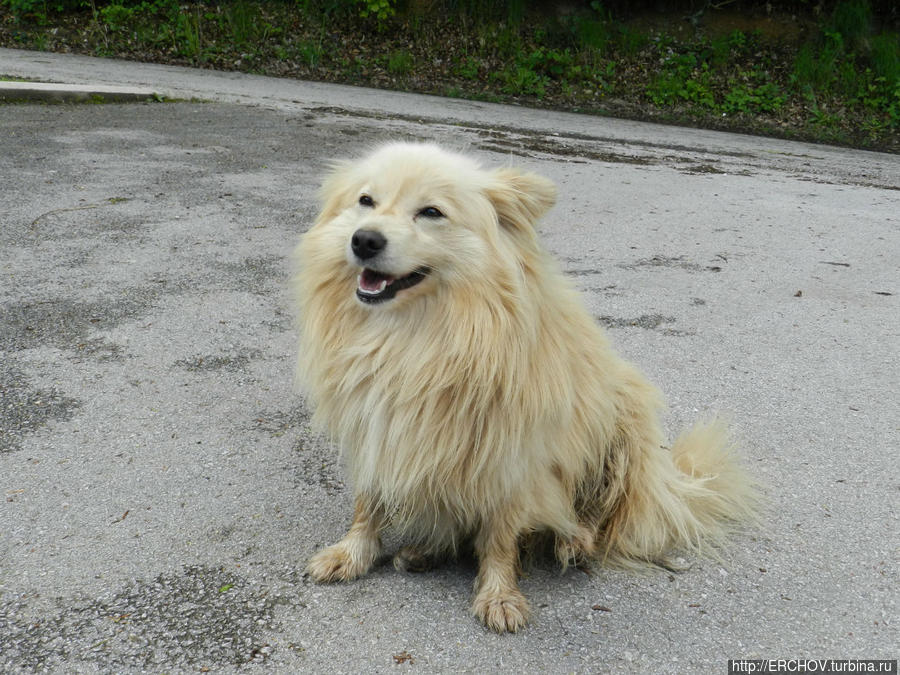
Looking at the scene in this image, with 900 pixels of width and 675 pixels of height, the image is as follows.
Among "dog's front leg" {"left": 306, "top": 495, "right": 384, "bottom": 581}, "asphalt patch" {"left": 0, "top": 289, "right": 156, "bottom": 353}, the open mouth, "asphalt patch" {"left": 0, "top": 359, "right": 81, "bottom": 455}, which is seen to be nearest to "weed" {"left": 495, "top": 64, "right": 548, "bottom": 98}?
"asphalt patch" {"left": 0, "top": 289, "right": 156, "bottom": 353}

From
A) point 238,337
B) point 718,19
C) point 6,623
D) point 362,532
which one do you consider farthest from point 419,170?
point 718,19

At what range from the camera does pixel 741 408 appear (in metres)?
3.98

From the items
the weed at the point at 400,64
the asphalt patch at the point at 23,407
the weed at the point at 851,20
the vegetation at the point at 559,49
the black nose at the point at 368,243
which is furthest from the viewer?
the weed at the point at 851,20

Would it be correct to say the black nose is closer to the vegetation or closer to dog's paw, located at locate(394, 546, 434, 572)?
dog's paw, located at locate(394, 546, 434, 572)

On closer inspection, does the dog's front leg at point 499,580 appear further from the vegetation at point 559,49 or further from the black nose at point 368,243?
the vegetation at point 559,49

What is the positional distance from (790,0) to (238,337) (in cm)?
1662

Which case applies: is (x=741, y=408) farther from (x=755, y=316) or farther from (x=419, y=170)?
(x=419, y=170)

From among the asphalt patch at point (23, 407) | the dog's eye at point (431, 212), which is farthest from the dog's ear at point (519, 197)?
the asphalt patch at point (23, 407)

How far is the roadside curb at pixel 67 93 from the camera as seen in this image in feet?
30.9

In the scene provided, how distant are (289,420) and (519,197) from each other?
1.70 meters

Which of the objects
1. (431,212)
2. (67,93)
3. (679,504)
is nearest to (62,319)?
(431,212)

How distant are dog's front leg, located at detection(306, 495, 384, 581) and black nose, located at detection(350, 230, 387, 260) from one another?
88 centimetres

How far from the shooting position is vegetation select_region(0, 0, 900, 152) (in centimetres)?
1402

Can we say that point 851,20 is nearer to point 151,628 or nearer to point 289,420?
point 289,420
